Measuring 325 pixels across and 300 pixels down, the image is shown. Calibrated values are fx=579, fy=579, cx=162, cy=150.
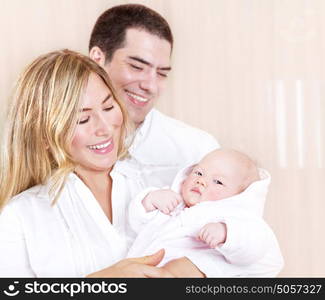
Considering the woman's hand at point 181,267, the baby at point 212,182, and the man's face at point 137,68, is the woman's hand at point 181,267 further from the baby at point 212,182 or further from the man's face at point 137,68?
the man's face at point 137,68

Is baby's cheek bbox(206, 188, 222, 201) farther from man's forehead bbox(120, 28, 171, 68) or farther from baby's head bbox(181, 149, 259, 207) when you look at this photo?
man's forehead bbox(120, 28, 171, 68)

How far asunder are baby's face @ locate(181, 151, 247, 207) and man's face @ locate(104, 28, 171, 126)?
317 millimetres

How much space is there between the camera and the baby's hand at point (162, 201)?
146cm

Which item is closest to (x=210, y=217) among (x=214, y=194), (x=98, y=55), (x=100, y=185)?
(x=214, y=194)

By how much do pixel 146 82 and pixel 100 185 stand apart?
1.09 ft

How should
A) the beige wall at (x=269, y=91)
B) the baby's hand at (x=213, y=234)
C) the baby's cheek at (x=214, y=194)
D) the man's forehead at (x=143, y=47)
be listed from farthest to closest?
the beige wall at (x=269, y=91)
the man's forehead at (x=143, y=47)
the baby's cheek at (x=214, y=194)
the baby's hand at (x=213, y=234)

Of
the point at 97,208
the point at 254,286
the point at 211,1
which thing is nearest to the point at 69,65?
the point at 97,208

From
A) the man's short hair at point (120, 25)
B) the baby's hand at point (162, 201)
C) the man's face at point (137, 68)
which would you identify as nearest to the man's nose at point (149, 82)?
the man's face at point (137, 68)

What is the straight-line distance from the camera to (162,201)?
1.47 metres

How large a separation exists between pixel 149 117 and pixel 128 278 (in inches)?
20.4

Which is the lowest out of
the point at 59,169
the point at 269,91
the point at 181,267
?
the point at 181,267

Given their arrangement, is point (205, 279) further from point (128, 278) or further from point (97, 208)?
point (97, 208)

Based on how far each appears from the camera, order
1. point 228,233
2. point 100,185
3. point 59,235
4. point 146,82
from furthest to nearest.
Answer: point 146,82, point 100,185, point 59,235, point 228,233

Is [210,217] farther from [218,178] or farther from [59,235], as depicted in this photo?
[59,235]
